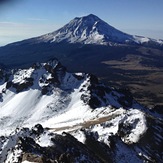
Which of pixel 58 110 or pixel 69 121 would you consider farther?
pixel 58 110

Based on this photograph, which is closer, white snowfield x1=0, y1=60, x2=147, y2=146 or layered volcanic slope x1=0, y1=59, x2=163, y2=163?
layered volcanic slope x1=0, y1=59, x2=163, y2=163

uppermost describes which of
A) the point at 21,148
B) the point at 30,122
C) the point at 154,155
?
the point at 21,148

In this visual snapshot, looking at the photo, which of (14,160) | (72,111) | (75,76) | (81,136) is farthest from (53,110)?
(14,160)

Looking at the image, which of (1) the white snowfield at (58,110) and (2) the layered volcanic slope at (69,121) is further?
(1) the white snowfield at (58,110)

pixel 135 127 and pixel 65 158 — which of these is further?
pixel 135 127

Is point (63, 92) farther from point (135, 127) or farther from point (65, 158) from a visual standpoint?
point (65, 158)
